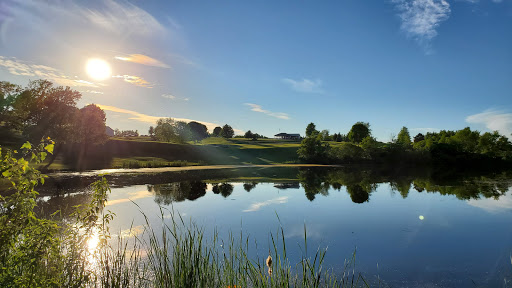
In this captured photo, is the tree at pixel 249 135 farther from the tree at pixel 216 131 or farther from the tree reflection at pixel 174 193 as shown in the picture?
the tree reflection at pixel 174 193

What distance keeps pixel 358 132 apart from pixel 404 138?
23.2 metres

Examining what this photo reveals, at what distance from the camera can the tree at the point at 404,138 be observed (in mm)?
A: 75606

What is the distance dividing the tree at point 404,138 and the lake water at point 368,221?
48.9 metres

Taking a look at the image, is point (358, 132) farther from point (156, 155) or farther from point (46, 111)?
point (46, 111)

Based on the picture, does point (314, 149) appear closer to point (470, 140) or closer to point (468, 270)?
point (470, 140)

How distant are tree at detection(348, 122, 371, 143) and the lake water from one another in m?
82.2

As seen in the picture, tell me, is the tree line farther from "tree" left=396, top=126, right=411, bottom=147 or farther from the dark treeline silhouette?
"tree" left=396, top=126, right=411, bottom=147

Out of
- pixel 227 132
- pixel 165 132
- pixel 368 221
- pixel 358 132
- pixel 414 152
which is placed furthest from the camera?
pixel 227 132

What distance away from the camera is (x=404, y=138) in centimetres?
8700

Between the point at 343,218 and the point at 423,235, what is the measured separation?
13.6 feet

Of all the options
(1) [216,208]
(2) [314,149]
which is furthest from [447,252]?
(2) [314,149]

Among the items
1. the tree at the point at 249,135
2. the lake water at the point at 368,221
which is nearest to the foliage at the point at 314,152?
the lake water at the point at 368,221

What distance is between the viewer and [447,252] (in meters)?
11.5

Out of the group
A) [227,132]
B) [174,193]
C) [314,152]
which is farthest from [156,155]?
[227,132]
